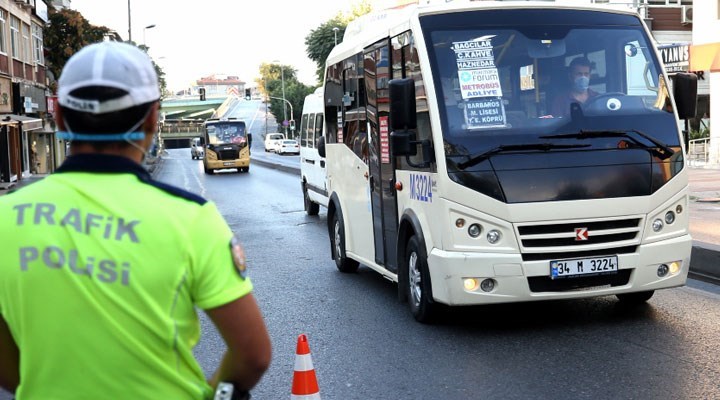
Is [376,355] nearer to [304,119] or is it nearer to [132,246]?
[132,246]

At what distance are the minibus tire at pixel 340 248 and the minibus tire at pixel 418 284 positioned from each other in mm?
2657

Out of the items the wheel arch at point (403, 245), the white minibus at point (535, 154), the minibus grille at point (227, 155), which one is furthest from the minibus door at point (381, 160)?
the minibus grille at point (227, 155)

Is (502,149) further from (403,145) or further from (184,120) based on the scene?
(184,120)

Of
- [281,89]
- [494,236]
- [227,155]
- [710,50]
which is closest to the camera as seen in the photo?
[494,236]

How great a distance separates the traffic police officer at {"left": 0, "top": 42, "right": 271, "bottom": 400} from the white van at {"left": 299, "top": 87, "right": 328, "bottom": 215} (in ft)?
48.3

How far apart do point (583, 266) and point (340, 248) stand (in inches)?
168

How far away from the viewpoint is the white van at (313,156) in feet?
58.9

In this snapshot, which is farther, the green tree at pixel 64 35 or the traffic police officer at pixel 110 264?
the green tree at pixel 64 35

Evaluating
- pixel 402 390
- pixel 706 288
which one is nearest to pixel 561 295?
pixel 402 390

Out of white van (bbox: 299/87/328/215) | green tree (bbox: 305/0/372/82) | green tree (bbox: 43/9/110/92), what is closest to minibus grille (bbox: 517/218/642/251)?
white van (bbox: 299/87/328/215)

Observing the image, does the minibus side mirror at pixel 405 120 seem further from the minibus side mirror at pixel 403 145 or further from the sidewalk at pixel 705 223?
the sidewalk at pixel 705 223

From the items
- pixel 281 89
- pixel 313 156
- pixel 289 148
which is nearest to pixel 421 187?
pixel 313 156

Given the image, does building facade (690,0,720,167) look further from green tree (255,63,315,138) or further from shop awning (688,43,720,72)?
green tree (255,63,315,138)

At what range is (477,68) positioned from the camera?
299 inches
